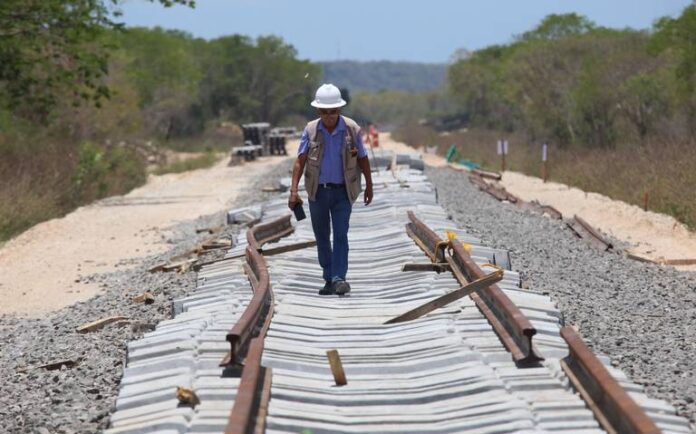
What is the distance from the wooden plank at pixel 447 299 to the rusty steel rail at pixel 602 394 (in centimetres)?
180

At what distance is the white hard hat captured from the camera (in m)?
9.40

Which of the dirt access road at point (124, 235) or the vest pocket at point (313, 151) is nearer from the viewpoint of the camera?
the vest pocket at point (313, 151)

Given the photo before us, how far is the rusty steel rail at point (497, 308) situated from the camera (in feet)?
23.2

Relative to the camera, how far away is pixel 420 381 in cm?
689

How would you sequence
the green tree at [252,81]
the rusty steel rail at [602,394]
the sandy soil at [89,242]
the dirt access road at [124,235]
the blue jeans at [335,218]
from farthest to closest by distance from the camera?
the green tree at [252,81] < the dirt access road at [124,235] < the sandy soil at [89,242] < the blue jeans at [335,218] < the rusty steel rail at [602,394]


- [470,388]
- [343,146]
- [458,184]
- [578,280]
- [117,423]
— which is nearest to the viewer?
[117,423]

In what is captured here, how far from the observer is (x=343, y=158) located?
32.2 ft

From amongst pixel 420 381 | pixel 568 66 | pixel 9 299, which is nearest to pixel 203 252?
pixel 9 299

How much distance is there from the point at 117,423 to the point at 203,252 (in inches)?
387

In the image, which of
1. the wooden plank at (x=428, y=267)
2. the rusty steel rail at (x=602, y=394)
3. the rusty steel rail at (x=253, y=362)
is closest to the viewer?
the rusty steel rail at (x=602, y=394)

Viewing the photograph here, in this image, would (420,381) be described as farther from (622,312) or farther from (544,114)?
(544,114)

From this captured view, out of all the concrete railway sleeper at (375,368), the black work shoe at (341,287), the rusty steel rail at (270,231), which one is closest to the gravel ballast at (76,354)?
the concrete railway sleeper at (375,368)

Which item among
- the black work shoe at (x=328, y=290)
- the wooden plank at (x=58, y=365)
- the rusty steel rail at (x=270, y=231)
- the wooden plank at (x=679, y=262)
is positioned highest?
the black work shoe at (x=328, y=290)

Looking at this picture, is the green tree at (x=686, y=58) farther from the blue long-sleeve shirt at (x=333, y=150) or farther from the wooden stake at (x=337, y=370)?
the wooden stake at (x=337, y=370)
